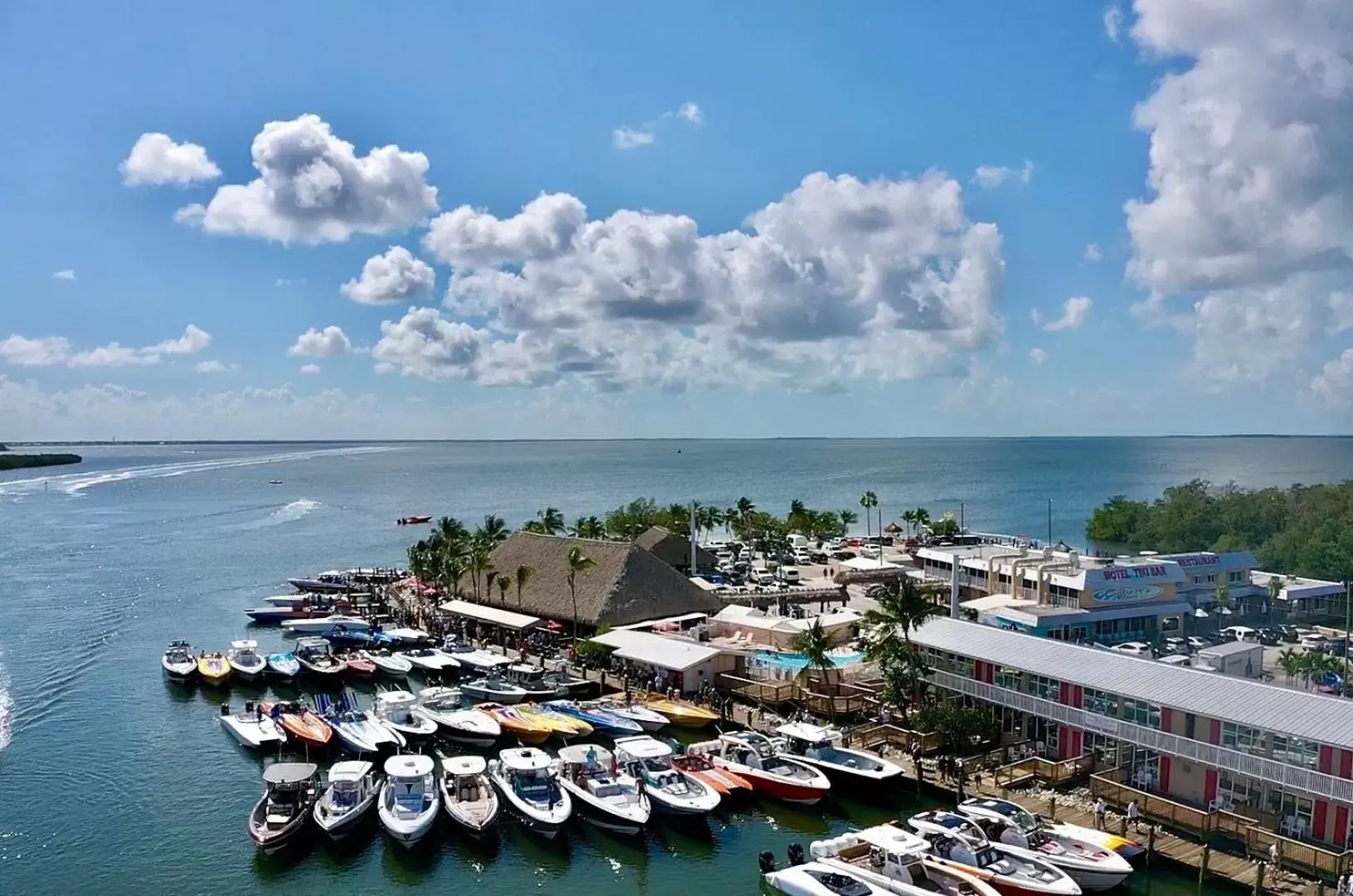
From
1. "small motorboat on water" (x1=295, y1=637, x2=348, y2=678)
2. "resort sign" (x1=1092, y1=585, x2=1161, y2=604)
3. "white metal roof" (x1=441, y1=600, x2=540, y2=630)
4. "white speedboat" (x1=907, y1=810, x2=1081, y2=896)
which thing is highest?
"resort sign" (x1=1092, y1=585, x2=1161, y2=604)

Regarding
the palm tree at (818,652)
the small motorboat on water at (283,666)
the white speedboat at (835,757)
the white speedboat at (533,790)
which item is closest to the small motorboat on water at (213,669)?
the small motorboat on water at (283,666)

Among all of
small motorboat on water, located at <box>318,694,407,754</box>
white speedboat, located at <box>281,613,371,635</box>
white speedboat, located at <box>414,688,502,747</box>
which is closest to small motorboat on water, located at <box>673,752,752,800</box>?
white speedboat, located at <box>414,688,502,747</box>

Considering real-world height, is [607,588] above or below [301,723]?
above

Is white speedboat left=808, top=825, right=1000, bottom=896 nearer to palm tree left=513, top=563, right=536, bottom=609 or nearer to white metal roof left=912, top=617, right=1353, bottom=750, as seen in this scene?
white metal roof left=912, top=617, right=1353, bottom=750

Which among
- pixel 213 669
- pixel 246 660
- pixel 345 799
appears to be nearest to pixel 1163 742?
pixel 345 799

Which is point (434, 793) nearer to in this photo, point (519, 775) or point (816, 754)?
point (519, 775)

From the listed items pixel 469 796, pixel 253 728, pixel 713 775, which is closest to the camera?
pixel 469 796

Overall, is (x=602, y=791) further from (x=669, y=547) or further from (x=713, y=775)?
(x=669, y=547)
